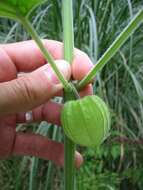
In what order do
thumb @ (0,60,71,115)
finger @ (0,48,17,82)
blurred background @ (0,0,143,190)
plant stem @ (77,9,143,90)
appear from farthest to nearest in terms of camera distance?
1. blurred background @ (0,0,143,190)
2. finger @ (0,48,17,82)
3. thumb @ (0,60,71,115)
4. plant stem @ (77,9,143,90)

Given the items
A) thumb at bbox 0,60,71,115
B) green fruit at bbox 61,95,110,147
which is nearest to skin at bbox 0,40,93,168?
thumb at bbox 0,60,71,115

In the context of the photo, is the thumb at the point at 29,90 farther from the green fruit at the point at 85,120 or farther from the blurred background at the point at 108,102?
the blurred background at the point at 108,102

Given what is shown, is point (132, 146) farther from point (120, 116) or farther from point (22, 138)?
point (22, 138)

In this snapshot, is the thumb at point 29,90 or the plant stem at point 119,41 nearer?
the plant stem at point 119,41

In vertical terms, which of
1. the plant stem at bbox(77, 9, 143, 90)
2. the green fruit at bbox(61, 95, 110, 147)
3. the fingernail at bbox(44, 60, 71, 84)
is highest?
the fingernail at bbox(44, 60, 71, 84)

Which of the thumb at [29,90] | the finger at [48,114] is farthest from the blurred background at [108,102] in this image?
the thumb at [29,90]

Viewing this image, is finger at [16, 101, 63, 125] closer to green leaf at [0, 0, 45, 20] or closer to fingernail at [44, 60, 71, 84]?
fingernail at [44, 60, 71, 84]

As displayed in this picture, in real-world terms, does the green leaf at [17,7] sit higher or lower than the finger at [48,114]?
lower
